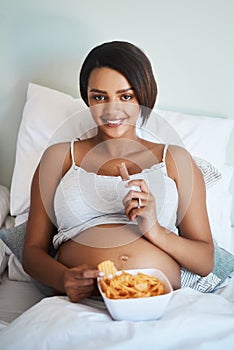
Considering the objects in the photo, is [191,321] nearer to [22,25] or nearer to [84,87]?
[84,87]

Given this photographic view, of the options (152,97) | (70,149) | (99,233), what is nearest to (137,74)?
(152,97)

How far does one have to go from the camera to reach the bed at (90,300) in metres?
0.97

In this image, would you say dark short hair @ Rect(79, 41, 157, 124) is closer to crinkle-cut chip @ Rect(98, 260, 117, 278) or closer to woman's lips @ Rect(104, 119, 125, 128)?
woman's lips @ Rect(104, 119, 125, 128)

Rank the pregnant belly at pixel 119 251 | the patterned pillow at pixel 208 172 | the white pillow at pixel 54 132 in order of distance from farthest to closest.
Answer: the white pillow at pixel 54 132 < the patterned pillow at pixel 208 172 < the pregnant belly at pixel 119 251

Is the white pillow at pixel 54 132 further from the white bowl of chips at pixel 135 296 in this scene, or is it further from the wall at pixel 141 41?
the white bowl of chips at pixel 135 296

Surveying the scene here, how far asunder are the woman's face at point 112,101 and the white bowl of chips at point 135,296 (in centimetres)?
39

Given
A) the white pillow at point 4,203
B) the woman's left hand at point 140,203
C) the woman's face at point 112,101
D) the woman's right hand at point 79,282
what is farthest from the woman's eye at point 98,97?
the white pillow at point 4,203

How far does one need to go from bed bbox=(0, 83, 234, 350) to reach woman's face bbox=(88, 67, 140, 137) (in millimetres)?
144

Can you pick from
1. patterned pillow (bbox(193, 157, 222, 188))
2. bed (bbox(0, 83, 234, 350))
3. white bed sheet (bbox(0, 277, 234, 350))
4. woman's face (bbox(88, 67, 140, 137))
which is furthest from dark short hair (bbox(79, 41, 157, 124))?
white bed sheet (bbox(0, 277, 234, 350))

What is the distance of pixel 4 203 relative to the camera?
5.65 feet

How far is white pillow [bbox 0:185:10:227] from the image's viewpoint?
66.0 inches

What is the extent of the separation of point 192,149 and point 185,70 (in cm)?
27

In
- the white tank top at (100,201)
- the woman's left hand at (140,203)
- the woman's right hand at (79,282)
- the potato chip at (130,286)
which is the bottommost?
the woman's right hand at (79,282)

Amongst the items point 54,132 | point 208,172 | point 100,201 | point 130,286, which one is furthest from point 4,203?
point 130,286
